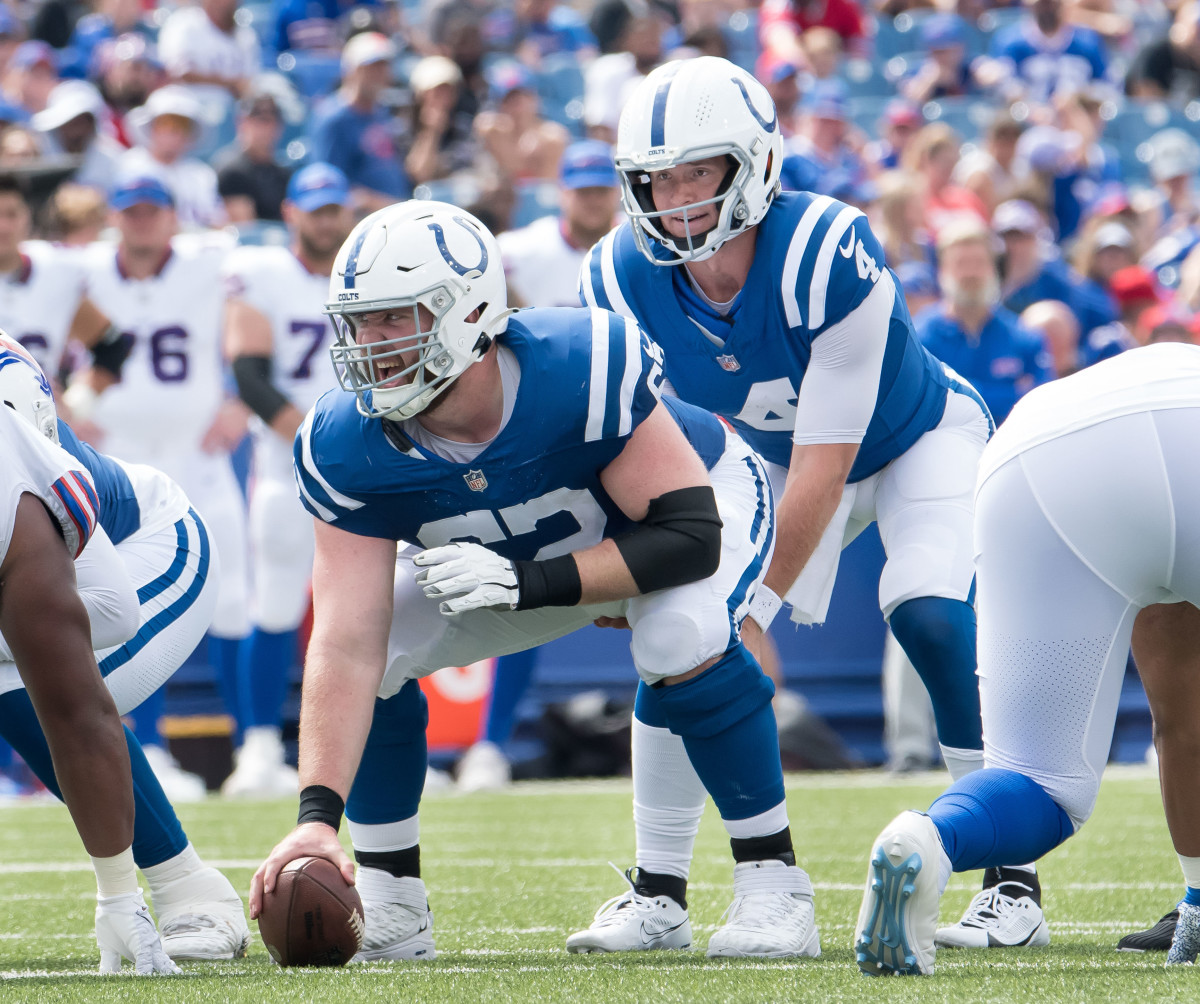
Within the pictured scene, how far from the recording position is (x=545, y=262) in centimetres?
690

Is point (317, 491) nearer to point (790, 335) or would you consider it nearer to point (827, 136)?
point (790, 335)

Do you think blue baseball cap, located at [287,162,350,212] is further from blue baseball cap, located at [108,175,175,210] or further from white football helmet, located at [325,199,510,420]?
white football helmet, located at [325,199,510,420]

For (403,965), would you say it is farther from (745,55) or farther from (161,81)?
(745,55)

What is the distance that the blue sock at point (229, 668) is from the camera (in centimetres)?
677

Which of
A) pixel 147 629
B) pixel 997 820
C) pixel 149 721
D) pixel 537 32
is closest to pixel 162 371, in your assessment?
pixel 149 721

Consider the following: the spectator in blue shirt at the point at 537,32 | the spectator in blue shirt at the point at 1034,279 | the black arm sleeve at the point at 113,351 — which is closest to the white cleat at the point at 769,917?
the black arm sleeve at the point at 113,351

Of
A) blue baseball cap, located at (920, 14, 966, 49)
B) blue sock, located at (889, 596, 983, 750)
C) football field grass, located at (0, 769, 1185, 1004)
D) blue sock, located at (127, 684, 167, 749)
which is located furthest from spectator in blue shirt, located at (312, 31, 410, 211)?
blue sock, located at (889, 596, 983, 750)

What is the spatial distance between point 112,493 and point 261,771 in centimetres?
315

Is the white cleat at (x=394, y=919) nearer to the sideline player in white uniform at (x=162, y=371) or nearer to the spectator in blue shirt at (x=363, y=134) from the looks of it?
the sideline player in white uniform at (x=162, y=371)

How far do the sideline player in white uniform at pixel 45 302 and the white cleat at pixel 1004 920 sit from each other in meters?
4.41

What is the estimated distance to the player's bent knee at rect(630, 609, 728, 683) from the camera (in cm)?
297

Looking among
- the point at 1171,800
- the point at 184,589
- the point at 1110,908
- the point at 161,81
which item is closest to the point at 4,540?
the point at 184,589

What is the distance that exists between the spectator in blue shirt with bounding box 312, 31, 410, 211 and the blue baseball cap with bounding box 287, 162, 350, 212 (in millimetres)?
2022

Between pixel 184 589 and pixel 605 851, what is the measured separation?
1.77 meters
